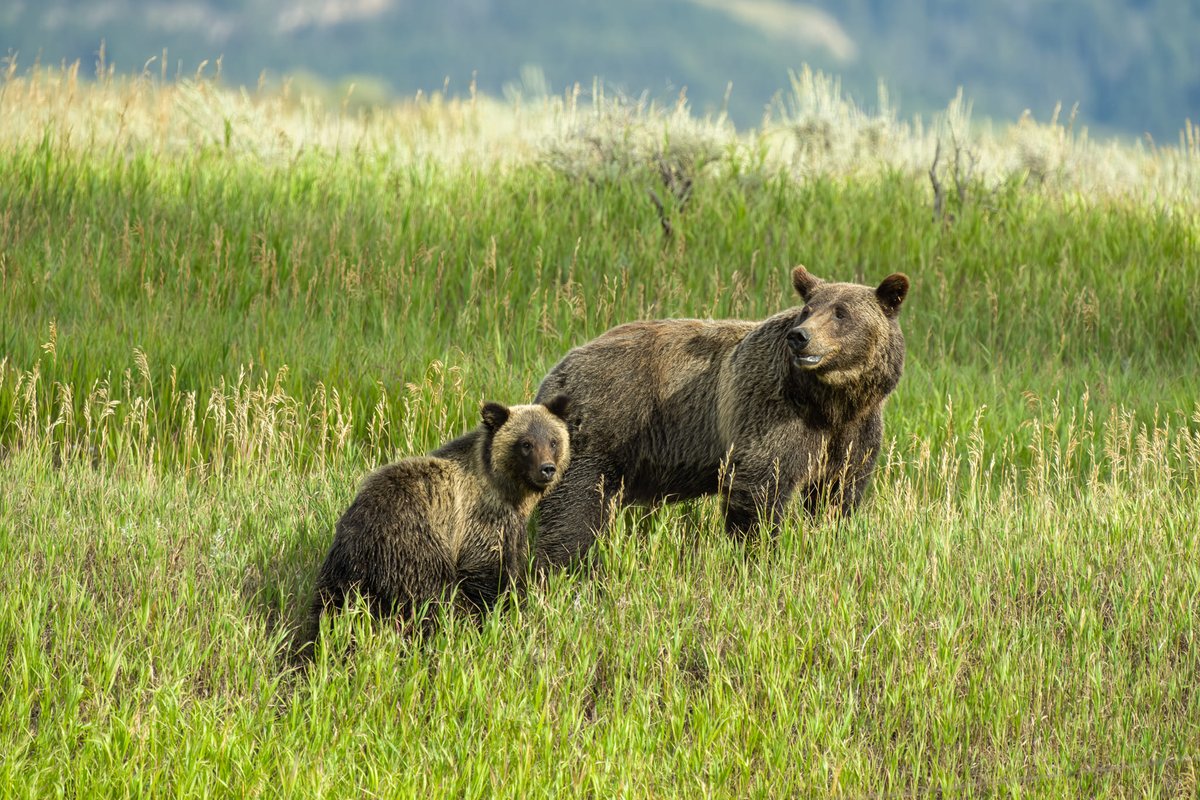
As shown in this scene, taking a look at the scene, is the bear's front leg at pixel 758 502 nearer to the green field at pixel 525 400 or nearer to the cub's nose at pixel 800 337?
the green field at pixel 525 400

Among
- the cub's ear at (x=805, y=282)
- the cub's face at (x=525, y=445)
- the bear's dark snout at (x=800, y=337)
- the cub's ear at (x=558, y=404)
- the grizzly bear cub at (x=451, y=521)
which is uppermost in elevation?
the cub's ear at (x=805, y=282)

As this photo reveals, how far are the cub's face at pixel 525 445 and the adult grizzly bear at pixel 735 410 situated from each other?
1.63ft

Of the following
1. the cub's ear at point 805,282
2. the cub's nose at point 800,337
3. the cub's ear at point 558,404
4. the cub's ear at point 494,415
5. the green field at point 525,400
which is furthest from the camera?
the cub's ear at point 805,282

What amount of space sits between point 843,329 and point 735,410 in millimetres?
654

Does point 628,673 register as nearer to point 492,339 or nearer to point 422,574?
point 422,574

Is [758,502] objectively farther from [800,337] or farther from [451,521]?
[451,521]

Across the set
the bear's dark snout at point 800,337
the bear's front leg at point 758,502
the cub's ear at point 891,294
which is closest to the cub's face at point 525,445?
the bear's front leg at point 758,502

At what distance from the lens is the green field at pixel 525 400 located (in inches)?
181

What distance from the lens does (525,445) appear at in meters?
5.59

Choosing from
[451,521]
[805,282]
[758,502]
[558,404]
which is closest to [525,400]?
[558,404]

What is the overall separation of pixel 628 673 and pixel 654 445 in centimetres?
140

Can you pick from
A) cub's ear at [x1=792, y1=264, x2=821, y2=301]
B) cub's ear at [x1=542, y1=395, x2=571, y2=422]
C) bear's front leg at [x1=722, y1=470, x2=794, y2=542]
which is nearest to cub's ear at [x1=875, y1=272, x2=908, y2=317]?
cub's ear at [x1=792, y1=264, x2=821, y2=301]

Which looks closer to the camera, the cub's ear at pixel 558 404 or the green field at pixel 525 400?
the green field at pixel 525 400

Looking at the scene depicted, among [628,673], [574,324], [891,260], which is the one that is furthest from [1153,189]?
[628,673]
